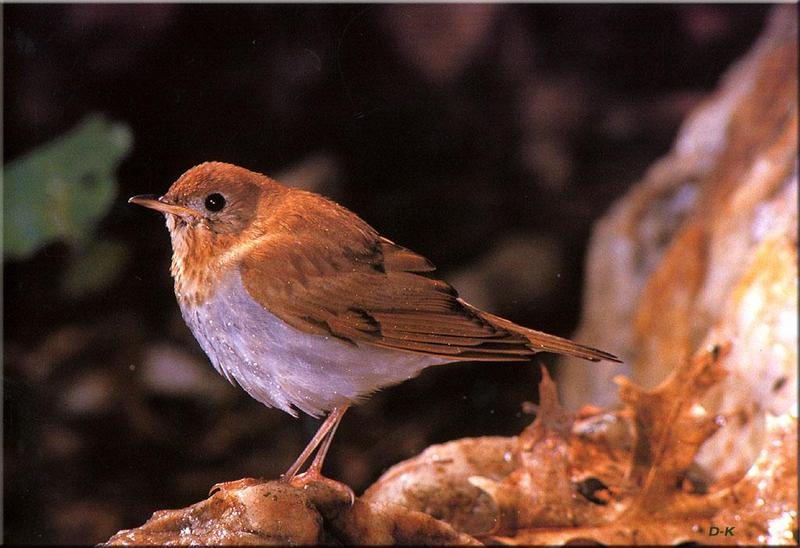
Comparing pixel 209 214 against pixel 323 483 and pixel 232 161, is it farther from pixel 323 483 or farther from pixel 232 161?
pixel 323 483

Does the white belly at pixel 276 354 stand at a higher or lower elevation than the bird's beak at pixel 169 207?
lower

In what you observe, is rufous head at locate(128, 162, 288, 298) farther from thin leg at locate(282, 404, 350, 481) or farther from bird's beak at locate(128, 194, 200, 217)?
thin leg at locate(282, 404, 350, 481)

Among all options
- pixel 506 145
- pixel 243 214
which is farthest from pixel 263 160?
pixel 506 145

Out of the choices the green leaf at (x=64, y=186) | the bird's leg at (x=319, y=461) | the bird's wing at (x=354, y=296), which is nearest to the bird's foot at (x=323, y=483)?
the bird's leg at (x=319, y=461)

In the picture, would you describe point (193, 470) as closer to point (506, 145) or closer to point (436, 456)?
point (436, 456)

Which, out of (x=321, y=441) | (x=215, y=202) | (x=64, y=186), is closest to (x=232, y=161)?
(x=215, y=202)

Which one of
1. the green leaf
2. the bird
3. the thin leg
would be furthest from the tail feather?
the green leaf

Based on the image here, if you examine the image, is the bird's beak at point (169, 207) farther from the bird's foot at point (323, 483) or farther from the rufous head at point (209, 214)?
the bird's foot at point (323, 483)
